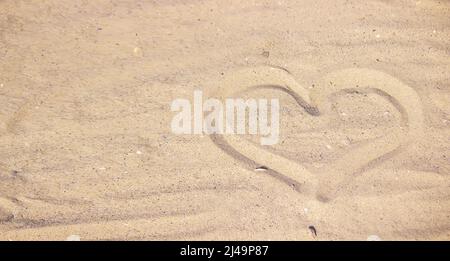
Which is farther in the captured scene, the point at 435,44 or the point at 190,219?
the point at 435,44

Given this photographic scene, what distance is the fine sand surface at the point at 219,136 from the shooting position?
2652 millimetres

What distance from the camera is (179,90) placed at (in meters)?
2.86

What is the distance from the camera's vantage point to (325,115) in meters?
2.82

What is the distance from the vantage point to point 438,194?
8.84 ft

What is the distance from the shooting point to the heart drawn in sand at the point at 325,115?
8.89ft

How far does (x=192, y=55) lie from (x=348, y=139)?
4.13ft

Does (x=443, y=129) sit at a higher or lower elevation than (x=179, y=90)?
→ lower

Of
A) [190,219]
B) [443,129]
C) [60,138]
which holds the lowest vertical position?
[190,219]

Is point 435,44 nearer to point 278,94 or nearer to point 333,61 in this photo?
point 333,61

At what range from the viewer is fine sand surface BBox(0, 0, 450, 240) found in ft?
8.70

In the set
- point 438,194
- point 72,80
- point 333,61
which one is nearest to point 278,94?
point 333,61

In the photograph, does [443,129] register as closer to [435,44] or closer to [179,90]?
[435,44]

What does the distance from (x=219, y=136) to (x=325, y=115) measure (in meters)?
0.76

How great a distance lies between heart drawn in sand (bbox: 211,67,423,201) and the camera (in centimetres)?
271
